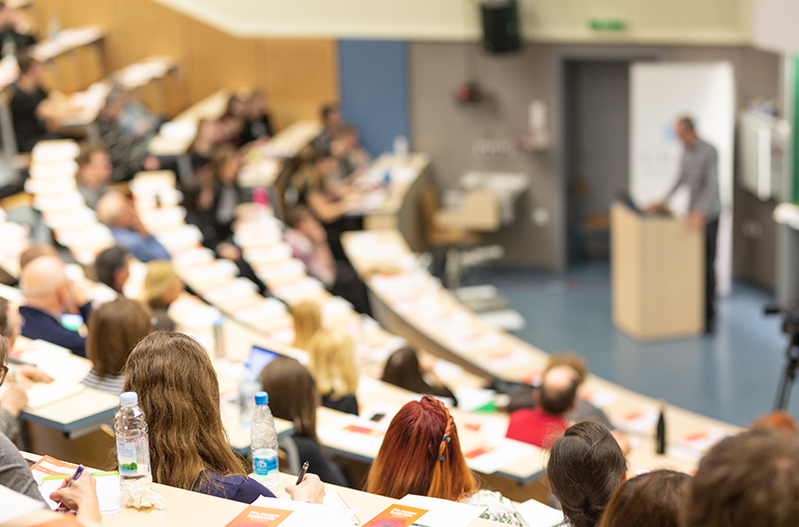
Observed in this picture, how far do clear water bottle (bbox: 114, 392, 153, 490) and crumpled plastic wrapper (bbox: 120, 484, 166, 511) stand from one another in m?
0.01

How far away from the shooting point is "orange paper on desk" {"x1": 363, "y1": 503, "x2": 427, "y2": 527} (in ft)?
6.66

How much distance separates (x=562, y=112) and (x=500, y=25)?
118cm

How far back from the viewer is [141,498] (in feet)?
6.74

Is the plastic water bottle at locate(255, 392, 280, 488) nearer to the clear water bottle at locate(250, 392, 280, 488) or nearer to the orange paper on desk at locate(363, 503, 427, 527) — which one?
the clear water bottle at locate(250, 392, 280, 488)

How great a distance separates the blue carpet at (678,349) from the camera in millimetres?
6590

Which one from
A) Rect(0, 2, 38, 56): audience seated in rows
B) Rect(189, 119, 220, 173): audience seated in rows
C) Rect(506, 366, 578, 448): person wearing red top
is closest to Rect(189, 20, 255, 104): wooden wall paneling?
Rect(0, 2, 38, 56): audience seated in rows

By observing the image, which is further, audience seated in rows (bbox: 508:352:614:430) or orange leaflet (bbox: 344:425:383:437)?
audience seated in rows (bbox: 508:352:614:430)

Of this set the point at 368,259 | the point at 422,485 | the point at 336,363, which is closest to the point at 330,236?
the point at 368,259

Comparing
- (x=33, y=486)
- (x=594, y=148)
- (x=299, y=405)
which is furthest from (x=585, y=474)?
(x=594, y=148)

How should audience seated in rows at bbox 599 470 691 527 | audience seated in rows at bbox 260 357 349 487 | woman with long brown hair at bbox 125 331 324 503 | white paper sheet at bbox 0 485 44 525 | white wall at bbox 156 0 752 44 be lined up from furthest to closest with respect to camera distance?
1. white wall at bbox 156 0 752 44
2. audience seated in rows at bbox 260 357 349 487
3. woman with long brown hair at bbox 125 331 324 503
4. audience seated in rows at bbox 599 470 691 527
5. white paper sheet at bbox 0 485 44 525

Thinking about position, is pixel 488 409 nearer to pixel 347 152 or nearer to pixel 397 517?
pixel 397 517

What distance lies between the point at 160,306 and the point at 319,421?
131 cm

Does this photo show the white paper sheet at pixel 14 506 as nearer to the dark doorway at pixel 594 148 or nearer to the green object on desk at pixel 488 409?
the green object on desk at pixel 488 409

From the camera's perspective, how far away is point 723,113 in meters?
8.78
